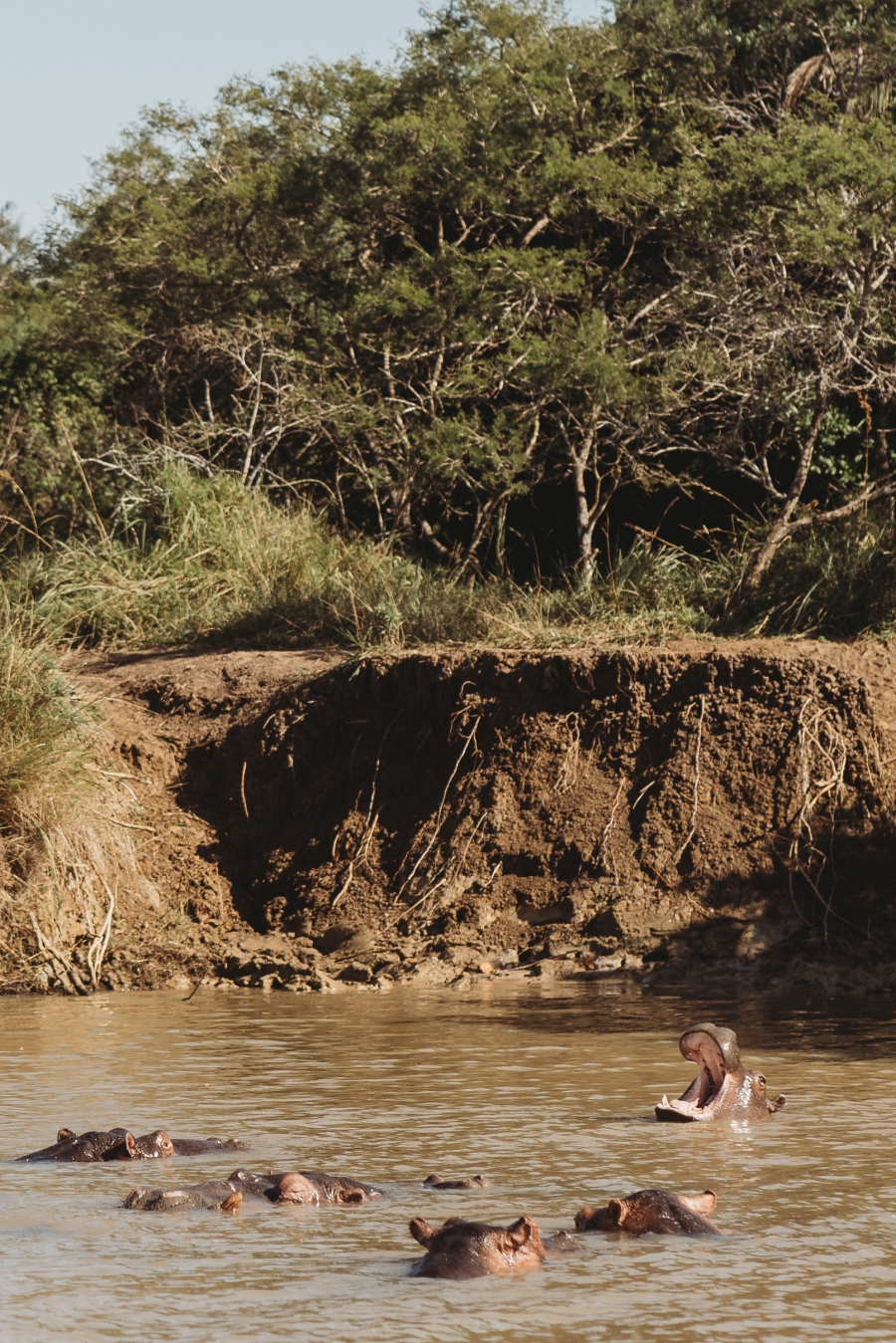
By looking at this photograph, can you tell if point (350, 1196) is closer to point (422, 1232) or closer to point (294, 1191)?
point (294, 1191)

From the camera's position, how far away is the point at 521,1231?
4.24m

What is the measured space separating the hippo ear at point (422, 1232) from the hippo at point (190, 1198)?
2.63 feet

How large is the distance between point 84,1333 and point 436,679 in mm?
6951

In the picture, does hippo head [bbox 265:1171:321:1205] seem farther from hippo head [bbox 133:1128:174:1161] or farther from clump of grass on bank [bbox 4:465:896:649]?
clump of grass on bank [bbox 4:465:896:649]

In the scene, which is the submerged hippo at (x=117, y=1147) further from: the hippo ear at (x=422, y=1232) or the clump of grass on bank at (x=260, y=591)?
the clump of grass on bank at (x=260, y=591)

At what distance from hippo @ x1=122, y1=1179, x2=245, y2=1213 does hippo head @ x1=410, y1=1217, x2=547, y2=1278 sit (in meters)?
0.83

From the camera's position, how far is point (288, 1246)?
182 inches

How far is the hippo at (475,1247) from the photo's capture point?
4.25m

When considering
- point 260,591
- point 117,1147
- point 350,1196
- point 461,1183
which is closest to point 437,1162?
point 461,1183

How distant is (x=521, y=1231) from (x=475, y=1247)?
0.13m

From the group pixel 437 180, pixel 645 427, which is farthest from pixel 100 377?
pixel 645 427

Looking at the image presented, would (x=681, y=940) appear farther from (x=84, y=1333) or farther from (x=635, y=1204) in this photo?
(x=84, y=1333)

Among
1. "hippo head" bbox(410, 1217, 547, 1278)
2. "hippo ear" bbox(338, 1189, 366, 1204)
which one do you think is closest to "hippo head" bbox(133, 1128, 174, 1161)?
"hippo ear" bbox(338, 1189, 366, 1204)

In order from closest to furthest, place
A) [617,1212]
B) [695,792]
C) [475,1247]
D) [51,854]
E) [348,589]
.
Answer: [475,1247] → [617,1212] → [51,854] → [695,792] → [348,589]
